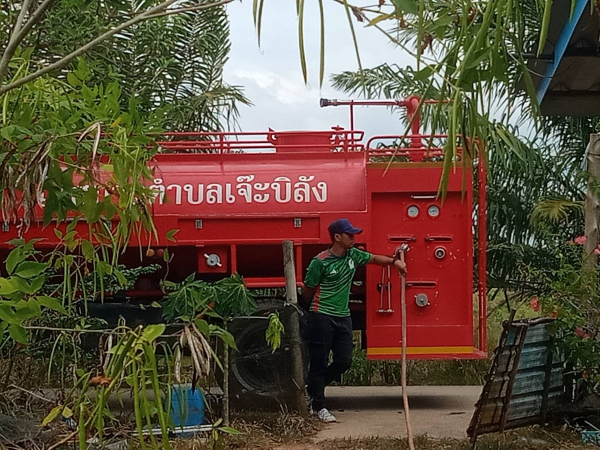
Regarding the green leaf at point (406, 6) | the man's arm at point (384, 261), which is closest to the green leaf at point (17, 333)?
the green leaf at point (406, 6)

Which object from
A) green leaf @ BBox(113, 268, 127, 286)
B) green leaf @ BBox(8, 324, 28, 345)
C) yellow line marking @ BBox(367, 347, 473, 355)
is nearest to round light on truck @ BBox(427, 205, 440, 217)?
yellow line marking @ BBox(367, 347, 473, 355)

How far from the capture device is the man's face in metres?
6.63

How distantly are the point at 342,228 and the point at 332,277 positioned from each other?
1.37ft

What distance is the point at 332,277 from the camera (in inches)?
266

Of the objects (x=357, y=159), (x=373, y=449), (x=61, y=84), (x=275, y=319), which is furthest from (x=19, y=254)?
(x=357, y=159)

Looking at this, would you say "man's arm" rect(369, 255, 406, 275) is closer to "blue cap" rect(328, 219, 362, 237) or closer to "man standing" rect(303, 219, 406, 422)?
"man standing" rect(303, 219, 406, 422)

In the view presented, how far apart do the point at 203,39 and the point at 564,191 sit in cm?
538

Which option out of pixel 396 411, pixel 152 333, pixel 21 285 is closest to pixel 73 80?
pixel 21 285

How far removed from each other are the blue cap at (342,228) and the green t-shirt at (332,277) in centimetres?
18

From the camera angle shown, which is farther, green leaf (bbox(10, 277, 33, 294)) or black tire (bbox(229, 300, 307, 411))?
black tire (bbox(229, 300, 307, 411))

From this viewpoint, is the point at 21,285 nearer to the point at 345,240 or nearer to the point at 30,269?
the point at 30,269

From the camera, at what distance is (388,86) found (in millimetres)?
12438

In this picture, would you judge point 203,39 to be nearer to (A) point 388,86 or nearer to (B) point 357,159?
(A) point 388,86

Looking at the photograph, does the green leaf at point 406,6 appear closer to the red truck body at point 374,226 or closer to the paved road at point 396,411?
the paved road at point 396,411
